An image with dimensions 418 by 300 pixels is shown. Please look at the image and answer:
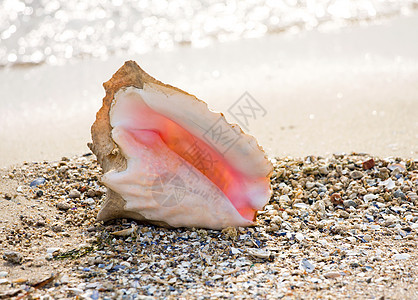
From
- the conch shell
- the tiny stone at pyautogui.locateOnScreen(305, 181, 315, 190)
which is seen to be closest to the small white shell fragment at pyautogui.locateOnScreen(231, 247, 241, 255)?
the conch shell

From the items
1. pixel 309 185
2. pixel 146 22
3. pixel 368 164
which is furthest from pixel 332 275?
pixel 146 22

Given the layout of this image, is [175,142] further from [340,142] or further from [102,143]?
[340,142]

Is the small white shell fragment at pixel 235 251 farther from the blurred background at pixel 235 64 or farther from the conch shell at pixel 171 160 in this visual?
the blurred background at pixel 235 64

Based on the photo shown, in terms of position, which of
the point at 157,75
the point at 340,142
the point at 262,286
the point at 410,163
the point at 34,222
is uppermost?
the point at 157,75

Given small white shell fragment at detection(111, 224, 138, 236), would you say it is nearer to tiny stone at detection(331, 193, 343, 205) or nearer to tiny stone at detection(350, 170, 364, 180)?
tiny stone at detection(331, 193, 343, 205)

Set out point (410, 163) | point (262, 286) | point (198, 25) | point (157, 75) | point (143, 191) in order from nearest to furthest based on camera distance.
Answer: point (262, 286), point (143, 191), point (410, 163), point (157, 75), point (198, 25)

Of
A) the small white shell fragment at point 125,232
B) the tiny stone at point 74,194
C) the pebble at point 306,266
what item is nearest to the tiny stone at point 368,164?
the pebble at point 306,266

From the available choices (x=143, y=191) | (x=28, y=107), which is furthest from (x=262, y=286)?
(x=28, y=107)
